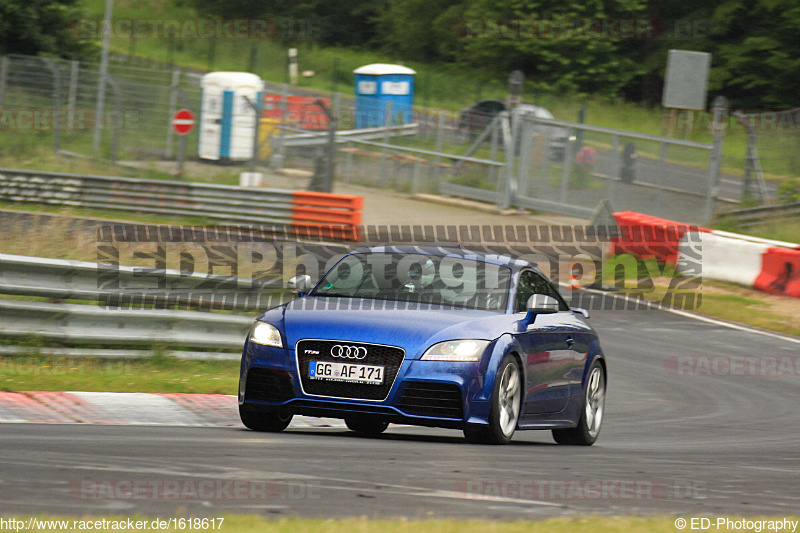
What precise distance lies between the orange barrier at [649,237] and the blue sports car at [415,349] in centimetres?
1281

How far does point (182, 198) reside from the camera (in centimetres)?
2544

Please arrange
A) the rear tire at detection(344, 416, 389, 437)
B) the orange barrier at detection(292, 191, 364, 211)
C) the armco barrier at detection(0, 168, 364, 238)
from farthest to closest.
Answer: the armco barrier at detection(0, 168, 364, 238) → the orange barrier at detection(292, 191, 364, 211) → the rear tire at detection(344, 416, 389, 437)

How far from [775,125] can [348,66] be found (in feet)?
125

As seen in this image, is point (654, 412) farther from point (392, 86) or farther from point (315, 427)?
point (392, 86)

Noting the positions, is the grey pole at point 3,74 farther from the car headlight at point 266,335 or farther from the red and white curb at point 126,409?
the car headlight at point 266,335

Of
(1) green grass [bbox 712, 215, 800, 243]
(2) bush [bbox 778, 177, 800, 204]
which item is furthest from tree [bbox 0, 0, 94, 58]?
(2) bush [bbox 778, 177, 800, 204]

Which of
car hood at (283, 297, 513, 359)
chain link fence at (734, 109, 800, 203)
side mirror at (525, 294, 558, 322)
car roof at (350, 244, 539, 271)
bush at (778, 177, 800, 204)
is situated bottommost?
car hood at (283, 297, 513, 359)

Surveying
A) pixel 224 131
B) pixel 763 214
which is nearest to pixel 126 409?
pixel 763 214

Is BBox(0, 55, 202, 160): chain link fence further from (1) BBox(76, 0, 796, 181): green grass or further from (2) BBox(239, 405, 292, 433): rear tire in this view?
(2) BBox(239, 405, 292, 433): rear tire

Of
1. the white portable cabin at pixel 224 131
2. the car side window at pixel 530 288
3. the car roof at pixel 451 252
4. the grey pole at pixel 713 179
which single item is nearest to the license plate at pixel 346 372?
the car side window at pixel 530 288

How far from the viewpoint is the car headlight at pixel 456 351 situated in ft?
25.7

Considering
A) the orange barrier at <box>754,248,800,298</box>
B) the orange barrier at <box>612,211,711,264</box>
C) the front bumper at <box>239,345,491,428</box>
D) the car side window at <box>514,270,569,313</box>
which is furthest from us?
the orange barrier at <box>612,211,711,264</box>

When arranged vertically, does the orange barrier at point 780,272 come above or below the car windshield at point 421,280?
below

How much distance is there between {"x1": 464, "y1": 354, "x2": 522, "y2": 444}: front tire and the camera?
26.1 ft
